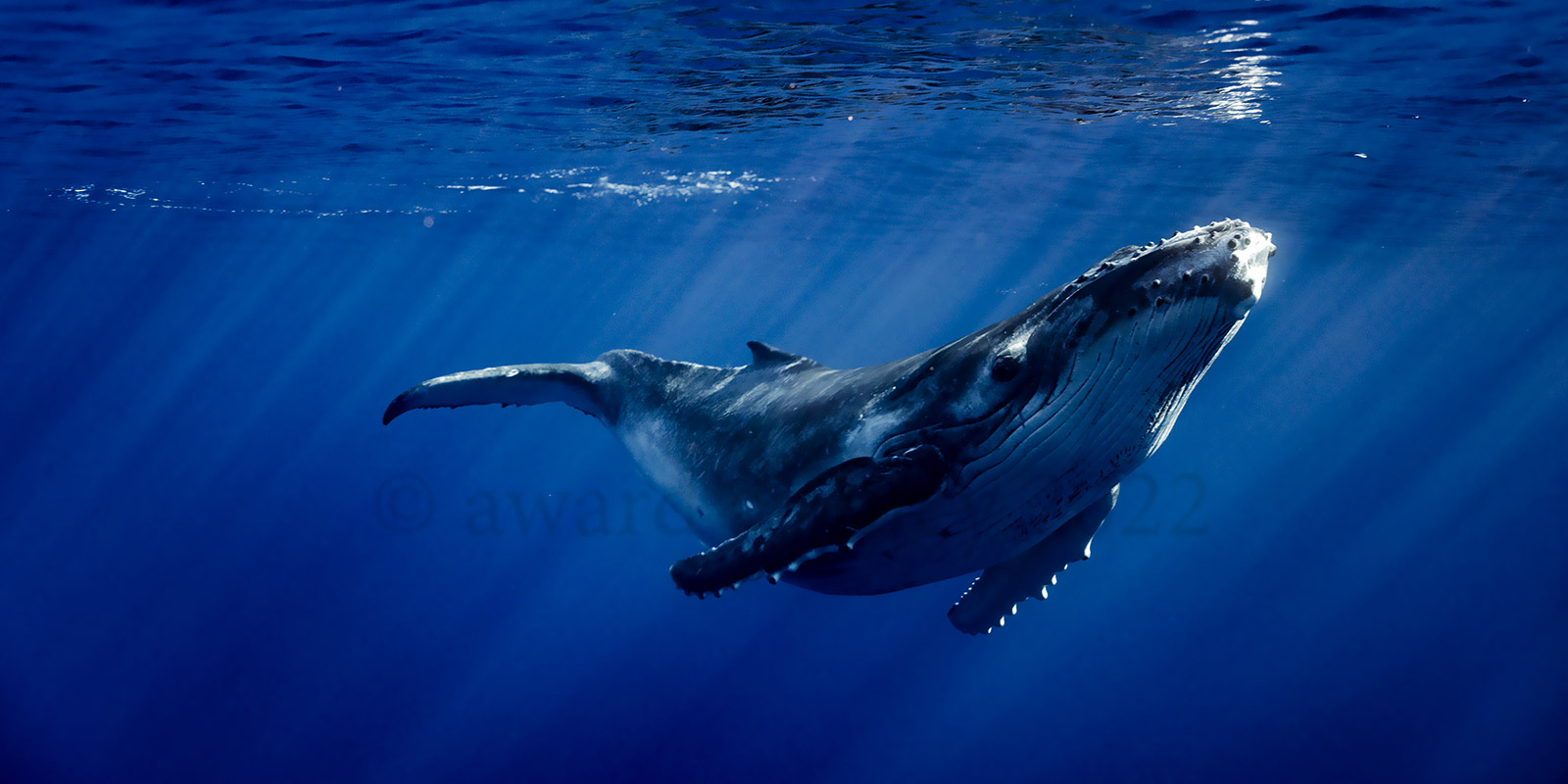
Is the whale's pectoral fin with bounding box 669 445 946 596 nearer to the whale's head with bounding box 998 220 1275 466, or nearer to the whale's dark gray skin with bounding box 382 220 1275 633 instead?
the whale's dark gray skin with bounding box 382 220 1275 633

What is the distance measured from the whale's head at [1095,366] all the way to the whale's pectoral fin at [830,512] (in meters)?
0.22

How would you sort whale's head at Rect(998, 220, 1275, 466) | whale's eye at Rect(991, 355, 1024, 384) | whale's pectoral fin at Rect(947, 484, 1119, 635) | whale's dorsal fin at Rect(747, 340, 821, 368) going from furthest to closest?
whale's dorsal fin at Rect(747, 340, 821, 368) < whale's pectoral fin at Rect(947, 484, 1119, 635) < whale's eye at Rect(991, 355, 1024, 384) < whale's head at Rect(998, 220, 1275, 466)

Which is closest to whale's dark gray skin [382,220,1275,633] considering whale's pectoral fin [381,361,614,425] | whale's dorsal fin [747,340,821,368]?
whale's dorsal fin [747,340,821,368]

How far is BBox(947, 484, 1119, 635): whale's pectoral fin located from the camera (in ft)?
15.9

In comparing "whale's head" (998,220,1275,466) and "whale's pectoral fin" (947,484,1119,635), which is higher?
"whale's head" (998,220,1275,466)

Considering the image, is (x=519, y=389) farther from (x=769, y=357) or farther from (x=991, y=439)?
(x=991, y=439)

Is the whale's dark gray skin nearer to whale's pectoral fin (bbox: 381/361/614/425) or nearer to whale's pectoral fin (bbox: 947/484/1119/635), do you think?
whale's pectoral fin (bbox: 947/484/1119/635)

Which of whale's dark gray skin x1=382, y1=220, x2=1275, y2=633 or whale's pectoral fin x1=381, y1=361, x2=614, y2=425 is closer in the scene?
whale's dark gray skin x1=382, y1=220, x2=1275, y2=633

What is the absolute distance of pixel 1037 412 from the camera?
3346 mm

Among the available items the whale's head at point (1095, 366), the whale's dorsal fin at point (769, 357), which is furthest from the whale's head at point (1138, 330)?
the whale's dorsal fin at point (769, 357)

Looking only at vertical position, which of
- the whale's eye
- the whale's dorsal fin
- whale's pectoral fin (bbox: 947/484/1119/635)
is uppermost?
the whale's eye

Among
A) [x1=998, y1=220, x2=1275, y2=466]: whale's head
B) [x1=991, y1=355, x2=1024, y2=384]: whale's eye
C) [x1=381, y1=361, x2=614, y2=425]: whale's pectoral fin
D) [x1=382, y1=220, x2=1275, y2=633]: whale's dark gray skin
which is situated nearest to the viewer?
[x1=998, y1=220, x2=1275, y2=466]: whale's head

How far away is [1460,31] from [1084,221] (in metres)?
18.3

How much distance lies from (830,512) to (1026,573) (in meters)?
2.30
